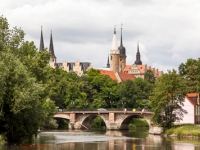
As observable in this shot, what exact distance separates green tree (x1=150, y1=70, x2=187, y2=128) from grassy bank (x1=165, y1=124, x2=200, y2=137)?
1.69 m

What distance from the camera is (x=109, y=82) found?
12094 centimetres

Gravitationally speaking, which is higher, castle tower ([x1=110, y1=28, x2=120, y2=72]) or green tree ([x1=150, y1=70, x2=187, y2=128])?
castle tower ([x1=110, y1=28, x2=120, y2=72])

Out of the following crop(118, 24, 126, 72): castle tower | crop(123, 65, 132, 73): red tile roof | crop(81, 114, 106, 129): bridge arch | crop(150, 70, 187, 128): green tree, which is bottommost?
crop(81, 114, 106, 129): bridge arch

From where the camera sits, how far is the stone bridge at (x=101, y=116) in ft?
302

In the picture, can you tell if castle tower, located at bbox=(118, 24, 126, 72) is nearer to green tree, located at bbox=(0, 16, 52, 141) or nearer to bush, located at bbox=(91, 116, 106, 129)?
bush, located at bbox=(91, 116, 106, 129)

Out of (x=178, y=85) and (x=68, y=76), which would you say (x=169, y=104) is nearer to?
(x=178, y=85)

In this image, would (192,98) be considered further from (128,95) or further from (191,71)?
(128,95)

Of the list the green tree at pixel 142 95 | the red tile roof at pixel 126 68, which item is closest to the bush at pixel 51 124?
the green tree at pixel 142 95

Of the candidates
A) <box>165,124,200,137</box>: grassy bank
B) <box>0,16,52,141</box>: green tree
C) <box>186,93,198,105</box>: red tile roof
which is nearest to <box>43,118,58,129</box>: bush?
<box>165,124,200,137</box>: grassy bank

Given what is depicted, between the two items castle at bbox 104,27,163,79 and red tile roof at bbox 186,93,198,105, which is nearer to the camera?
red tile roof at bbox 186,93,198,105

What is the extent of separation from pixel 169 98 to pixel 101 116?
96.1 ft

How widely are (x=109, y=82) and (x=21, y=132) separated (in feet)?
255

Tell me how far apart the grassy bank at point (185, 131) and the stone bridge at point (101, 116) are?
23.1 metres

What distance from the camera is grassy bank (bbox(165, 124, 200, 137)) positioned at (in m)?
62.9
